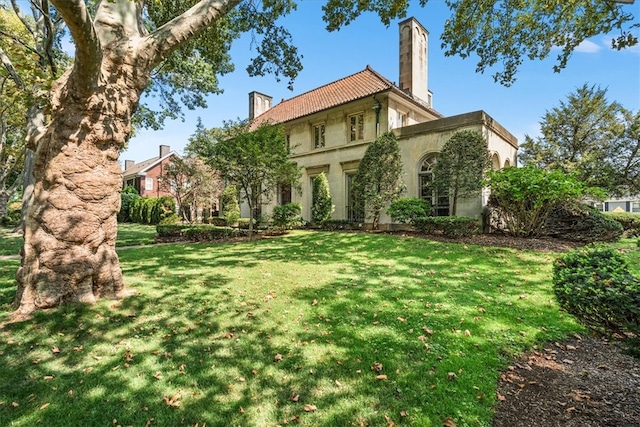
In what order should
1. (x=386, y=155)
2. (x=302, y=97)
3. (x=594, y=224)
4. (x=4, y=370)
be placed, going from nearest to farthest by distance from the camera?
(x=4, y=370) → (x=594, y=224) → (x=386, y=155) → (x=302, y=97)

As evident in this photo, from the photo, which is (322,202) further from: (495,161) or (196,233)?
(495,161)

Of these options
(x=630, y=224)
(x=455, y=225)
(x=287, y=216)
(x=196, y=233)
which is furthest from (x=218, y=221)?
(x=630, y=224)

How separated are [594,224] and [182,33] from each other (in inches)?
518

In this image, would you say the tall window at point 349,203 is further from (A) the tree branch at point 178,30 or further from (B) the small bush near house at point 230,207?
(A) the tree branch at point 178,30

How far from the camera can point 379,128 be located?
14.8 metres

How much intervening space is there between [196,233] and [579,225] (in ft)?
46.8

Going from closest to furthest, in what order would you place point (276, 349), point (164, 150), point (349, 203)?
point (276, 349) < point (349, 203) < point (164, 150)

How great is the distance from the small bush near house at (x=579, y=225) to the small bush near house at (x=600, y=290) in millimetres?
9005

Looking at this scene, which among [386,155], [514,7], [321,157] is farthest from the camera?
[321,157]

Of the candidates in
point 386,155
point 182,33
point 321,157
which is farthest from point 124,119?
point 321,157

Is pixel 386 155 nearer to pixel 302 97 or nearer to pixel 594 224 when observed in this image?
pixel 594 224

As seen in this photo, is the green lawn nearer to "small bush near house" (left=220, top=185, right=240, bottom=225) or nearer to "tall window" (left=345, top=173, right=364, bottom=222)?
"tall window" (left=345, top=173, right=364, bottom=222)

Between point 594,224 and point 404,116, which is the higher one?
point 404,116

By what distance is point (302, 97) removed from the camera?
21.3 m
